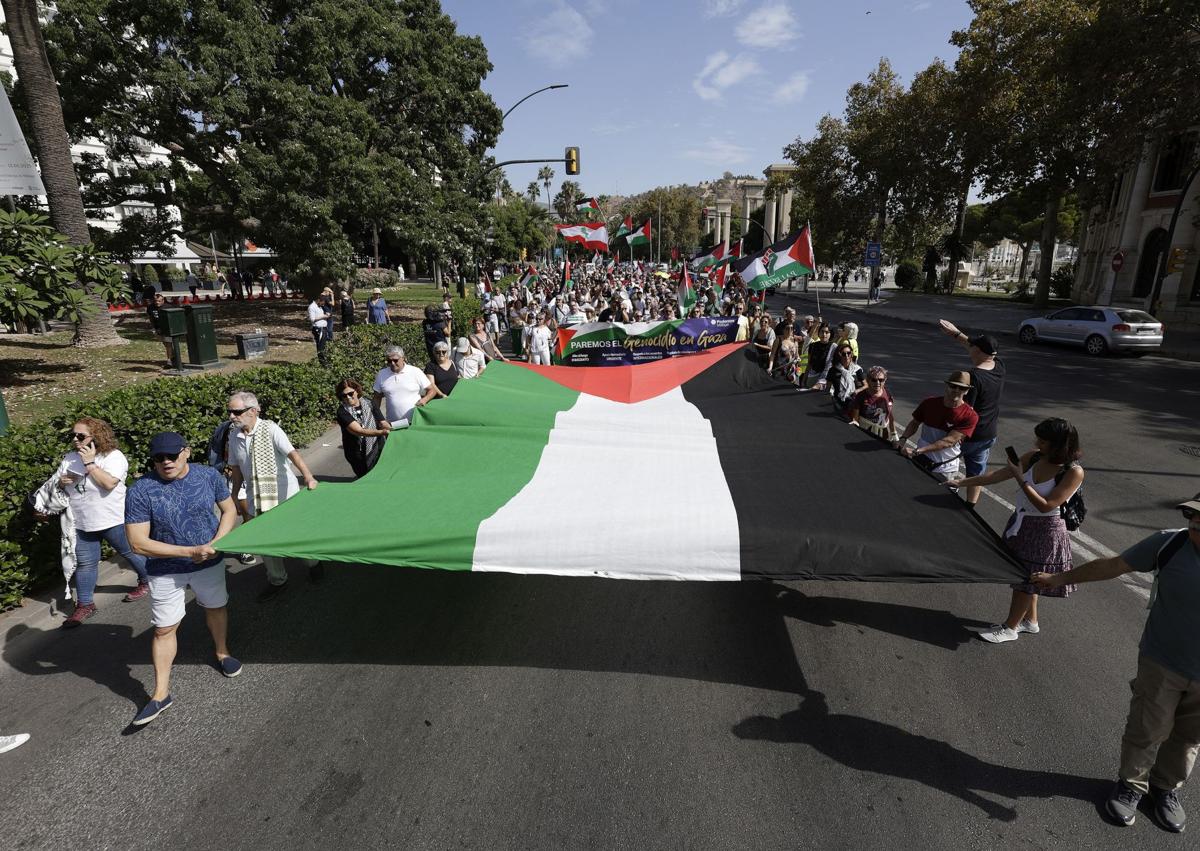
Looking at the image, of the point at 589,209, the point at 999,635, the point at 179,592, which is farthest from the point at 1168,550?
the point at 589,209

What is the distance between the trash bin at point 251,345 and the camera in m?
16.1

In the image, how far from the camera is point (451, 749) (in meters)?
3.75

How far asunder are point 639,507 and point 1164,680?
114 inches

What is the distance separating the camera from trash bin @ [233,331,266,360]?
16.1 meters

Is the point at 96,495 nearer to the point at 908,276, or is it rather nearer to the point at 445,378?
the point at 445,378

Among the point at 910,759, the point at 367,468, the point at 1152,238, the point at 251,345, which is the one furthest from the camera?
the point at 1152,238

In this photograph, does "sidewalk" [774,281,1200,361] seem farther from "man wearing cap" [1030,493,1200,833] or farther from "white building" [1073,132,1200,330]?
"man wearing cap" [1030,493,1200,833]

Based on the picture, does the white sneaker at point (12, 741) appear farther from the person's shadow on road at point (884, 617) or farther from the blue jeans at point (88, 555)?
the person's shadow on road at point (884, 617)

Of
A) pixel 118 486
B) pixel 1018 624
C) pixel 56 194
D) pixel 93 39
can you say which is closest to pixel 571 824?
pixel 1018 624

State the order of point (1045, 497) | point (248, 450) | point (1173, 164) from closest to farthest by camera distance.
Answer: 1. point (1045, 497)
2. point (248, 450)
3. point (1173, 164)

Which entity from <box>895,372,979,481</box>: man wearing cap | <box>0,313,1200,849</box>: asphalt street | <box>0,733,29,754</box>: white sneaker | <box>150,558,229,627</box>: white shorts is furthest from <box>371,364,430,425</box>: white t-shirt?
<box>895,372,979,481</box>: man wearing cap

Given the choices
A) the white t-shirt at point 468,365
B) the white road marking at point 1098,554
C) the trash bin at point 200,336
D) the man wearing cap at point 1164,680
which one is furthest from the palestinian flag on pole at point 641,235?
the man wearing cap at point 1164,680

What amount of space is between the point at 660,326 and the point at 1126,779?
1033 cm

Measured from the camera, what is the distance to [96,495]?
4.95 m
